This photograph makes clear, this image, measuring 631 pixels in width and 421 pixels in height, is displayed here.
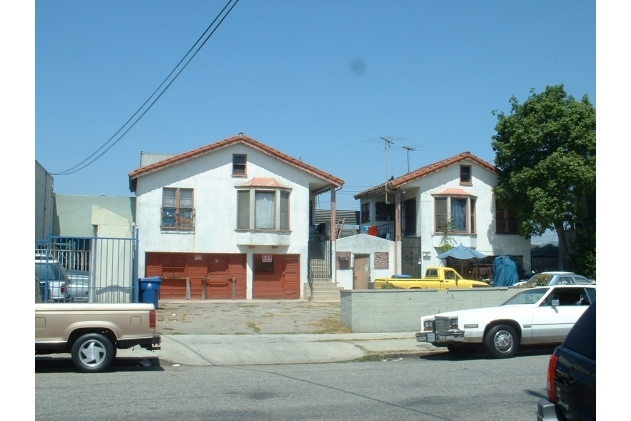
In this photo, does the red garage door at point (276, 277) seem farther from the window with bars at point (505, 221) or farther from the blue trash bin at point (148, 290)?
the window with bars at point (505, 221)

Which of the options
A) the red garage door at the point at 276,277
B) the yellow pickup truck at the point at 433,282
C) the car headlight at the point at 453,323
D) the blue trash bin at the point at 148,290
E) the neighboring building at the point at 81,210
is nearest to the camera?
the car headlight at the point at 453,323

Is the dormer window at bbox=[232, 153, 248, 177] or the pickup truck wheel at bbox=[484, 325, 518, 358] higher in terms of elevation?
the dormer window at bbox=[232, 153, 248, 177]

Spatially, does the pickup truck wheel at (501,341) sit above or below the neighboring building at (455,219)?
below

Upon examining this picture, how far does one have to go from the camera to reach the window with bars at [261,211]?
29.9 meters

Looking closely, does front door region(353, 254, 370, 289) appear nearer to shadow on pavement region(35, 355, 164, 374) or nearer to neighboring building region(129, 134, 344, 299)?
neighboring building region(129, 134, 344, 299)

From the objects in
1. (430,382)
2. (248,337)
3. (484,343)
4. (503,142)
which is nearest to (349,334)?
(248,337)

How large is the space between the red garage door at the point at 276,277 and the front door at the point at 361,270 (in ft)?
9.95

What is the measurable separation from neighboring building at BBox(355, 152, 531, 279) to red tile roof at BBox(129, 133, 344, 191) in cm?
392

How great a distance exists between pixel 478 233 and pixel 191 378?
23.6 meters

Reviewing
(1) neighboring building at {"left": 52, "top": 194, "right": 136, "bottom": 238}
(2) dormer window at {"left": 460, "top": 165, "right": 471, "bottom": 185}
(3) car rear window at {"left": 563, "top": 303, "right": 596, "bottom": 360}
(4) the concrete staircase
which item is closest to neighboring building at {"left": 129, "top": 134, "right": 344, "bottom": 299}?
(4) the concrete staircase

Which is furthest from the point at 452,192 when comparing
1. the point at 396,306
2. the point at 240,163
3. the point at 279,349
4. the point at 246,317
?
the point at 279,349

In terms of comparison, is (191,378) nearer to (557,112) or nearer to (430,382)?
(430,382)

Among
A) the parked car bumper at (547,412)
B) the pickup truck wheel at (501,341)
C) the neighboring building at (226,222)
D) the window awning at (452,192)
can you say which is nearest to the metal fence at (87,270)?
the pickup truck wheel at (501,341)

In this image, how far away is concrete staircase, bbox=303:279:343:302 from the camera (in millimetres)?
29953
